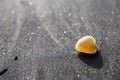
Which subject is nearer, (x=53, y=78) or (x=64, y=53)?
(x=53, y=78)

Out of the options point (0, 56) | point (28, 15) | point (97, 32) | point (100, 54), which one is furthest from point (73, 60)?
point (28, 15)

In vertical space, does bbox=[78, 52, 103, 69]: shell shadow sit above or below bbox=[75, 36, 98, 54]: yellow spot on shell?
below

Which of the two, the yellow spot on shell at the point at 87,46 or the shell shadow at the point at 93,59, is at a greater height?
the yellow spot on shell at the point at 87,46

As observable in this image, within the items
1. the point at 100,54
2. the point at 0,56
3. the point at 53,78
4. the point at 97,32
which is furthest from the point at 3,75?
the point at 97,32

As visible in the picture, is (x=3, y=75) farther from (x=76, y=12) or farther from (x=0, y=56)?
(x=76, y=12)

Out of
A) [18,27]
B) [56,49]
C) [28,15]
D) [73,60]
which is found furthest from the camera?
[28,15]

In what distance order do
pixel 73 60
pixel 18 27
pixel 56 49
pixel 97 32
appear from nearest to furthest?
pixel 73 60, pixel 56 49, pixel 97 32, pixel 18 27

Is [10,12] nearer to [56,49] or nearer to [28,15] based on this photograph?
[28,15]
